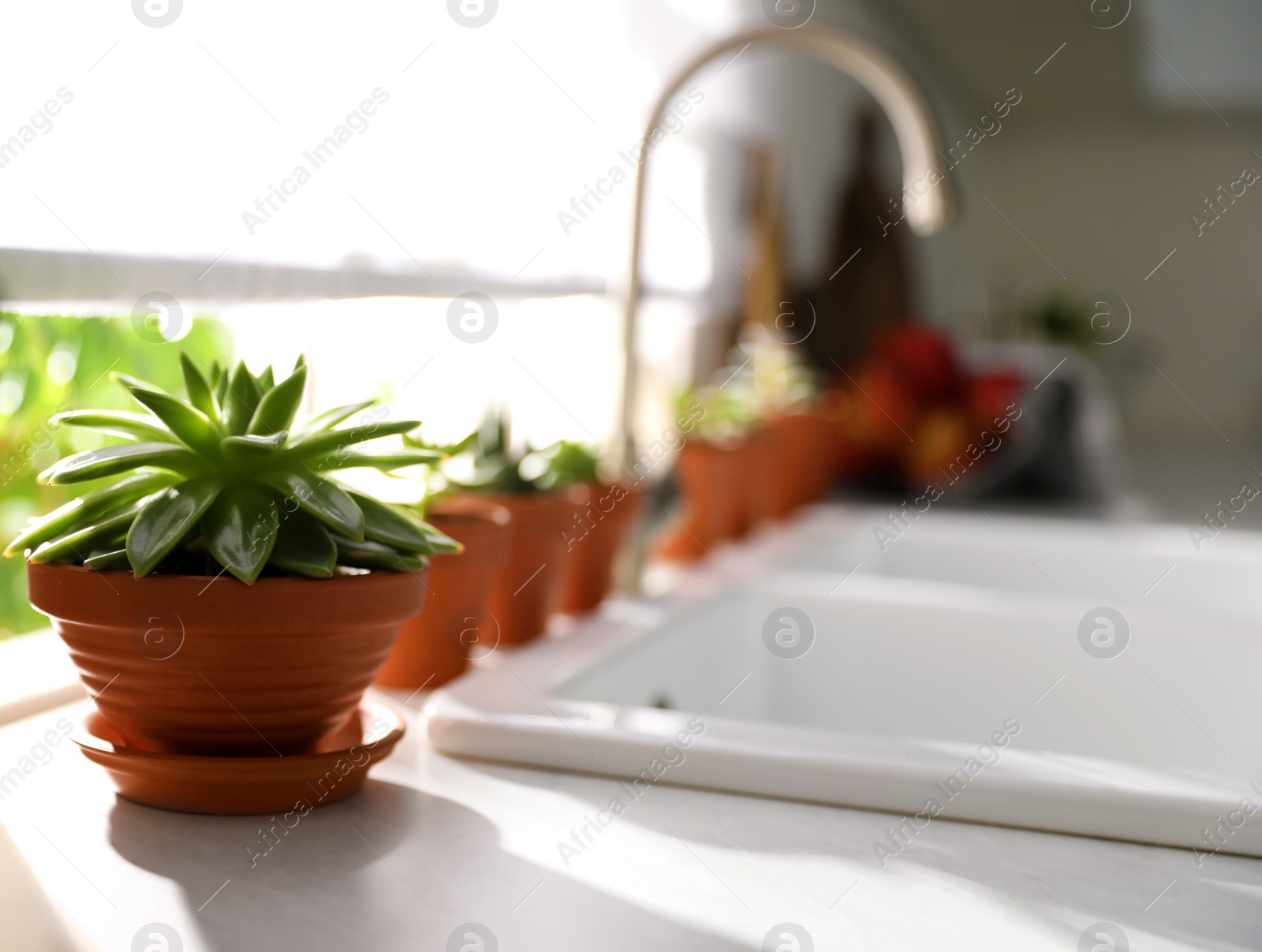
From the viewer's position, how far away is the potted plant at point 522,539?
0.89m

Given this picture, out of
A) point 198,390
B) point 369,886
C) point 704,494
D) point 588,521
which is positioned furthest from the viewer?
point 704,494

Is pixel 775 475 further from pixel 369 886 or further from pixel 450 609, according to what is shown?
pixel 369 886

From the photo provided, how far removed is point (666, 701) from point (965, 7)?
3.76m

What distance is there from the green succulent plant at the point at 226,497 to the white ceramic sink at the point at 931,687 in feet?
0.55

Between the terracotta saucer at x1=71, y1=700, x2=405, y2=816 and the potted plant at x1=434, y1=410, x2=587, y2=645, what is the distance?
30 centimetres

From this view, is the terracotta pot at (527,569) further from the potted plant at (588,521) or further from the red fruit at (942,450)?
the red fruit at (942,450)

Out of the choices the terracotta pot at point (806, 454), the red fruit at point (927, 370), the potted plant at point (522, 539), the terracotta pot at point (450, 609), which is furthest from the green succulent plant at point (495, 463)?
the red fruit at point (927, 370)

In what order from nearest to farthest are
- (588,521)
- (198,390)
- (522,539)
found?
(198,390), (522,539), (588,521)

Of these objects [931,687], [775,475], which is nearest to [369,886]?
[931,687]

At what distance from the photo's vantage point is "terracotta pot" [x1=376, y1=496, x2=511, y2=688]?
78 centimetres

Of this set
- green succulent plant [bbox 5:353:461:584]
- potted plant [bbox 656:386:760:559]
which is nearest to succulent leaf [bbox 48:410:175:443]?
green succulent plant [bbox 5:353:461:584]

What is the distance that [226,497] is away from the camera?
54 cm

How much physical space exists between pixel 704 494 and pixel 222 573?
2.78 feet

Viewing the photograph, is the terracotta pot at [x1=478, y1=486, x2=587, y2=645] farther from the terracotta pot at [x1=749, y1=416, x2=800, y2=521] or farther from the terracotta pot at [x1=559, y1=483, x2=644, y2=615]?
the terracotta pot at [x1=749, y1=416, x2=800, y2=521]
